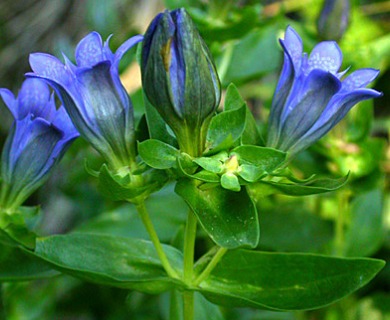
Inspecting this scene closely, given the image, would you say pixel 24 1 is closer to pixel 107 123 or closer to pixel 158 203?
pixel 158 203

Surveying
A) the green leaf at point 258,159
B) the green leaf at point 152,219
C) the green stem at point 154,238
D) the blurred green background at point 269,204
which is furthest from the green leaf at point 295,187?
the green leaf at point 152,219

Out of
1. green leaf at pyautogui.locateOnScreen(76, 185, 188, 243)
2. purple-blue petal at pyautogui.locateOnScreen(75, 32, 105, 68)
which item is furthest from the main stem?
green leaf at pyautogui.locateOnScreen(76, 185, 188, 243)

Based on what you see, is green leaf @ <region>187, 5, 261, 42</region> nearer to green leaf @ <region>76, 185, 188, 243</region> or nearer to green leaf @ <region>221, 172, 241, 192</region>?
green leaf @ <region>76, 185, 188, 243</region>

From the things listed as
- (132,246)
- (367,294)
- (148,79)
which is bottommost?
(367,294)

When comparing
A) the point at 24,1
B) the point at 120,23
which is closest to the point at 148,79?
the point at 120,23

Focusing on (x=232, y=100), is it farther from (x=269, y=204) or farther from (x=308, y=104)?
(x=269, y=204)

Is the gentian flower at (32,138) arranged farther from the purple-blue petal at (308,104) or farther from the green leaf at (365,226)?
the green leaf at (365,226)
